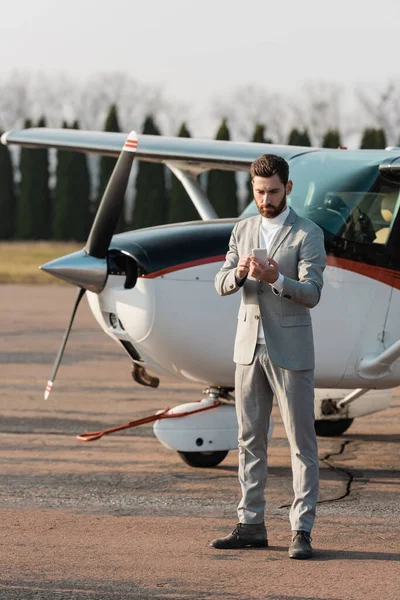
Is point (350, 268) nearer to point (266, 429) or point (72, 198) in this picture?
point (266, 429)

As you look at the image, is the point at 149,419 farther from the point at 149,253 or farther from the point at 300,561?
the point at 300,561

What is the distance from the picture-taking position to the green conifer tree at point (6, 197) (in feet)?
129

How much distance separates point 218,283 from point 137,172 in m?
33.7

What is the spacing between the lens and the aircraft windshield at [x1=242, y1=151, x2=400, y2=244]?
709 centimetres

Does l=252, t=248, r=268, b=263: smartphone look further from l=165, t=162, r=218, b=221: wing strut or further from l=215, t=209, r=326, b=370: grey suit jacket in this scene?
l=165, t=162, r=218, b=221: wing strut

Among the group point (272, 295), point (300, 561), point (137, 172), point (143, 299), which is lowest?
point (137, 172)

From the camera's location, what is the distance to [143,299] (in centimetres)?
700

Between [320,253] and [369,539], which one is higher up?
[320,253]

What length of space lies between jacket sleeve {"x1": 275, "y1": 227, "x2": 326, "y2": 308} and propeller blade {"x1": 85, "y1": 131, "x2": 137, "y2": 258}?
217 centimetres

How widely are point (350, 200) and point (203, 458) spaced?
1978 millimetres

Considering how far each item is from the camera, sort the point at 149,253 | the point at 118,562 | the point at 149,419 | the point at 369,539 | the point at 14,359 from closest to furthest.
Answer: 1. the point at 118,562
2. the point at 369,539
3. the point at 149,253
4. the point at 149,419
5. the point at 14,359

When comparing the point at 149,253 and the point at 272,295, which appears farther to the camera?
the point at 149,253

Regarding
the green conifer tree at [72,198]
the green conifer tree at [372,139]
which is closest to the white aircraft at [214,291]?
the green conifer tree at [372,139]

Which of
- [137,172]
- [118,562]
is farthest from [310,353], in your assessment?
[137,172]
